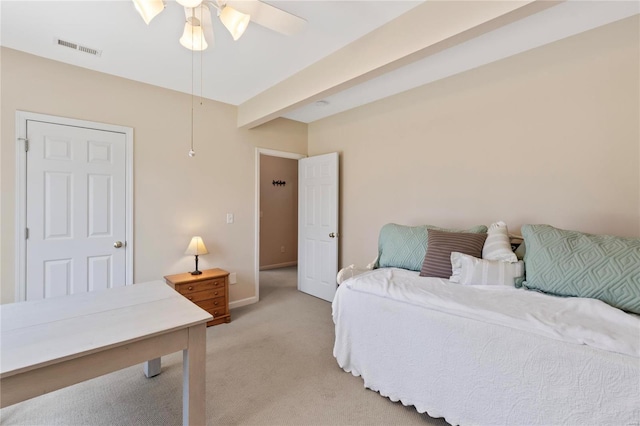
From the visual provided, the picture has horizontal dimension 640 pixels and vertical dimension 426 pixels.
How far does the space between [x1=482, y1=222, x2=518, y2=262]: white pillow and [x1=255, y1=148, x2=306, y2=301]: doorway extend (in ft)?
14.2

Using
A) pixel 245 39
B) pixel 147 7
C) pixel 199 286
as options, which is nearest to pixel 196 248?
pixel 199 286

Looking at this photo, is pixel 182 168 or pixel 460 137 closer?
pixel 460 137

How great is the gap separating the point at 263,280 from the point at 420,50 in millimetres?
4165

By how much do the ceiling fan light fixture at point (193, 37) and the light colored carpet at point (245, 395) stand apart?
219cm

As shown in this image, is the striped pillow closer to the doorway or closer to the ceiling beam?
the ceiling beam

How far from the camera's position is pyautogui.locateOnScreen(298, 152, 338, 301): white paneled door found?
381cm

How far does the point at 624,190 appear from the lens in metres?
1.97

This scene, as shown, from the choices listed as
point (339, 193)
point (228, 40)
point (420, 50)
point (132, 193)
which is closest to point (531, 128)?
point (420, 50)

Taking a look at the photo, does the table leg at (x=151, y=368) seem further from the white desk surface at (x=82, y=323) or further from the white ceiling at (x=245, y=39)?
the white ceiling at (x=245, y=39)

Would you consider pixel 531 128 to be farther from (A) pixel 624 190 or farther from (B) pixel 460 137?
(A) pixel 624 190

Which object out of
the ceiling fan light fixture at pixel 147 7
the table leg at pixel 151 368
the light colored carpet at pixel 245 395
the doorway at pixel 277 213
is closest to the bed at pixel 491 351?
the light colored carpet at pixel 245 395

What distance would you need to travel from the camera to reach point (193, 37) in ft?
5.53

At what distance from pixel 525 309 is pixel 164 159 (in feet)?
10.9

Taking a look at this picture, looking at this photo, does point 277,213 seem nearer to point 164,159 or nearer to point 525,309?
point 164,159
